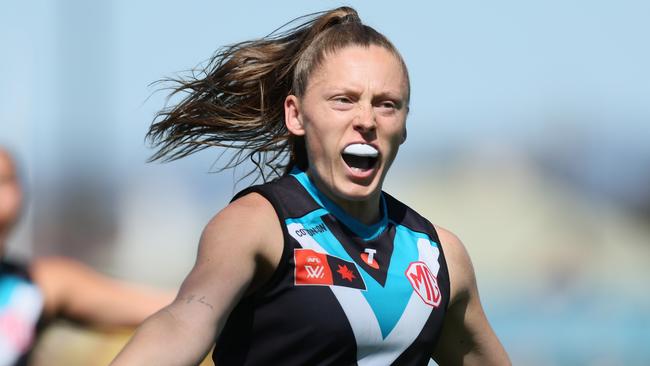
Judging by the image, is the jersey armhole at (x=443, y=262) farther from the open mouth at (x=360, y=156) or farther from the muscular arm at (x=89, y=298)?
the muscular arm at (x=89, y=298)

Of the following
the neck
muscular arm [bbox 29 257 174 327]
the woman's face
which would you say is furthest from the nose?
muscular arm [bbox 29 257 174 327]

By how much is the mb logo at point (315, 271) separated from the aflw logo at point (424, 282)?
32cm

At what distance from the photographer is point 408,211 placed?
13.7 ft

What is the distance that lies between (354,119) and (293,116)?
11.3 inches

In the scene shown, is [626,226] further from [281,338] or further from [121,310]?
[281,338]

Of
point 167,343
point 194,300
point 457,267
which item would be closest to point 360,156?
point 457,267

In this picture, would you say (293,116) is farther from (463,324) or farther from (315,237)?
(463,324)

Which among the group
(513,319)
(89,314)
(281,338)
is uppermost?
(281,338)

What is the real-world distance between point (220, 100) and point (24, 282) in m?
1.30

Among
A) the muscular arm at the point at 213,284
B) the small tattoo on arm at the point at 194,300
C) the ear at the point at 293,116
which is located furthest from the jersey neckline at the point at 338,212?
the small tattoo on arm at the point at 194,300

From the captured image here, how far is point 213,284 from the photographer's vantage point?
3361 millimetres

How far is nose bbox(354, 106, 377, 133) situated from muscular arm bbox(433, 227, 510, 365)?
1.82 ft

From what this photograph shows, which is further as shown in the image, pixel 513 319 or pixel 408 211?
pixel 513 319

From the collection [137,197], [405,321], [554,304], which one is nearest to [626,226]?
[554,304]
